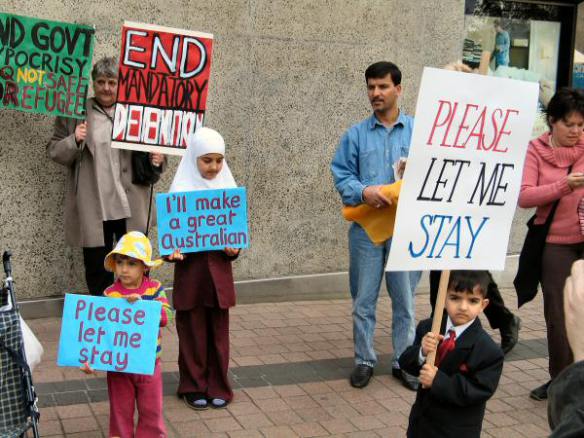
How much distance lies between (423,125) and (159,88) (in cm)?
261

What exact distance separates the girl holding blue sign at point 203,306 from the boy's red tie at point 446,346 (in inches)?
68.1

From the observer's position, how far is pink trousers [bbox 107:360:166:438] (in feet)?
14.6

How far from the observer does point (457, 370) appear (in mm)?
3730

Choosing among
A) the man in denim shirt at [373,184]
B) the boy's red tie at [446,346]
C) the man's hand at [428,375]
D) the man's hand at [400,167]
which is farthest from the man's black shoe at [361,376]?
the man's hand at [428,375]

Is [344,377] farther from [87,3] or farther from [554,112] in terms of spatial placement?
[87,3]

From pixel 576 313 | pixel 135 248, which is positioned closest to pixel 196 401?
pixel 135 248

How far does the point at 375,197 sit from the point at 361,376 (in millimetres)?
1200

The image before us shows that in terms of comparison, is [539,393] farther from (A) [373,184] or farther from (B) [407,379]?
(A) [373,184]

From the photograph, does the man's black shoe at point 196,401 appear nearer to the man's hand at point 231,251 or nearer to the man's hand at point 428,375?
the man's hand at point 231,251

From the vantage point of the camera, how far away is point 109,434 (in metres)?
4.59

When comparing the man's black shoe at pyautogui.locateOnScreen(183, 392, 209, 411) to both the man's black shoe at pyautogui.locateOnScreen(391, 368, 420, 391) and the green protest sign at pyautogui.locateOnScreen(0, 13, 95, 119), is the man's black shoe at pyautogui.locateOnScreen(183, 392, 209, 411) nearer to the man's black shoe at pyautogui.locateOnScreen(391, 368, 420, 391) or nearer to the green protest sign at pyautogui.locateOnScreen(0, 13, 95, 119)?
the man's black shoe at pyautogui.locateOnScreen(391, 368, 420, 391)

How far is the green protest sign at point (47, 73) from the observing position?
6.23 m

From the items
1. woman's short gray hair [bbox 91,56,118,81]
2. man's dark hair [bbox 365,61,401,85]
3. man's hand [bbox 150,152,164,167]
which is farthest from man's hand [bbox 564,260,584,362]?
woman's short gray hair [bbox 91,56,118,81]

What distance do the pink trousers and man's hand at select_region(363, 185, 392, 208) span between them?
178cm
